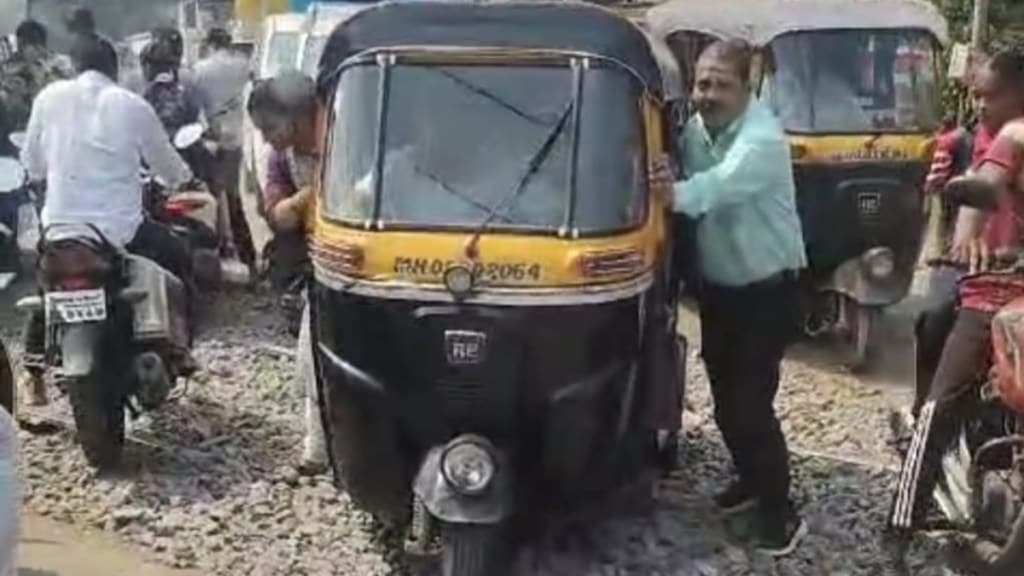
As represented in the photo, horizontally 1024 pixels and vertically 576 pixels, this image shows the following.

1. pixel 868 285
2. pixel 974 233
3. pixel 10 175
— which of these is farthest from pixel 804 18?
pixel 974 233

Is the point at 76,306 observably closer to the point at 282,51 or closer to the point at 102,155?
the point at 102,155

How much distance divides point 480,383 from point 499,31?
4.37ft

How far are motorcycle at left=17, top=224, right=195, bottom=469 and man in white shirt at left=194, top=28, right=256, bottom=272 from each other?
3.74m

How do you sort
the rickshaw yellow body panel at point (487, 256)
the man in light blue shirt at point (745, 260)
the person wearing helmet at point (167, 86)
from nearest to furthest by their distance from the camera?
the rickshaw yellow body panel at point (487, 256)
the man in light blue shirt at point (745, 260)
the person wearing helmet at point (167, 86)

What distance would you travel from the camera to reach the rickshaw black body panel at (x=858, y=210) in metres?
10.8

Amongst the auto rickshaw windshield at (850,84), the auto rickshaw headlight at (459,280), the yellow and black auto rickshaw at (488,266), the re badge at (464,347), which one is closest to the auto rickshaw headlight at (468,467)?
the yellow and black auto rickshaw at (488,266)

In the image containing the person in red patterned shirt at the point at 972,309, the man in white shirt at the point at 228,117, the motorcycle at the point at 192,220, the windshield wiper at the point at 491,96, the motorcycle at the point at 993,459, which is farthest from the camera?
the man in white shirt at the point at 228,117

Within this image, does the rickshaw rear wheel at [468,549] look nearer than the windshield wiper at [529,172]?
Yes

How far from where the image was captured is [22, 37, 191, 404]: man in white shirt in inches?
313

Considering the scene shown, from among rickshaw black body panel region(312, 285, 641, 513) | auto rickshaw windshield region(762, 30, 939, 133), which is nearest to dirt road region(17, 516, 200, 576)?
rickshaw black body panel region(312, 285, 641, 513)

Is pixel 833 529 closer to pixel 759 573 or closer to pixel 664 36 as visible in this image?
pixel 759 573

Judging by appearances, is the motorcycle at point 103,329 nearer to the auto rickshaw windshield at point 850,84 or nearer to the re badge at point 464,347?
the re badge at point 464,347

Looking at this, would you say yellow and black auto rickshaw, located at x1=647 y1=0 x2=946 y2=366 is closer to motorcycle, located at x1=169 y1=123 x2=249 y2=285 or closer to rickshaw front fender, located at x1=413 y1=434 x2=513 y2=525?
motorcycle, located at x1=169 y1=123 x2=249 y2=285

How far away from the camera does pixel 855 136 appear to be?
36.0 ft
